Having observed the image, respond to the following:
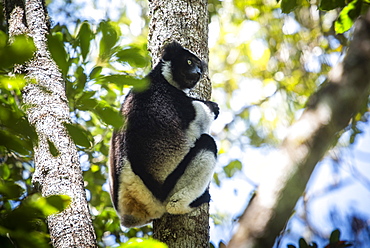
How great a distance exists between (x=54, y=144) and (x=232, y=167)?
3.27 meters

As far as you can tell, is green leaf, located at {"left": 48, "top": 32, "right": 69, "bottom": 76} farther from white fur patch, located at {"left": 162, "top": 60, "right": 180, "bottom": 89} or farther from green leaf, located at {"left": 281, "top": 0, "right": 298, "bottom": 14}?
white fur patch, located at {"left": 162, "top": 60, "right": 180, "bottom": 89}

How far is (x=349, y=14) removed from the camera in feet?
8.19

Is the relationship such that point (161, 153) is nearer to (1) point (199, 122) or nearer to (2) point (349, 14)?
(1) point (199, 122)

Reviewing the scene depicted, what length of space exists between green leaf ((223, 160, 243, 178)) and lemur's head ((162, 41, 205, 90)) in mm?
1617

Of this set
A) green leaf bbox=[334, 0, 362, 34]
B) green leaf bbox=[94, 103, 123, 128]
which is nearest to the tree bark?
green leaf bbox=[94, 103, 123, 128]

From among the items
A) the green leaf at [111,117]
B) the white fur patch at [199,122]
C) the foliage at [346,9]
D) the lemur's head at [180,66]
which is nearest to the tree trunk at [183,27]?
the lemur's head at [180,66]

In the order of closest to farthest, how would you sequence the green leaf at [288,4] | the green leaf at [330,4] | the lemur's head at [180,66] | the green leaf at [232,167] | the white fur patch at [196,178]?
the green leaf at [330,4] < the green leaf at [288,4] < the white fur patch at [196,178] < the lemur's head at [180,66] < the green leaf at [232,167]

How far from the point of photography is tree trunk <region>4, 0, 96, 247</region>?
Answer: 7.93 ft

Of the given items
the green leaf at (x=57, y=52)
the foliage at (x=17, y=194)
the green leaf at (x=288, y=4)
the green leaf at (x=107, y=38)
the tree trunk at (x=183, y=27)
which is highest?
the green leaf at (x=288, y=4)

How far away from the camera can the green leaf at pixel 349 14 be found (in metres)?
2.43

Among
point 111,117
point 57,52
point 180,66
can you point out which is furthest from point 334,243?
point 57,52

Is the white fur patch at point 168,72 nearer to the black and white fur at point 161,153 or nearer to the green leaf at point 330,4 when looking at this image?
the black and white fur at point 161,153

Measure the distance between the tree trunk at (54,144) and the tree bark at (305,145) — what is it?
4.26 feet

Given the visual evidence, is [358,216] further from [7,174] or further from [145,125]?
[7,174]
